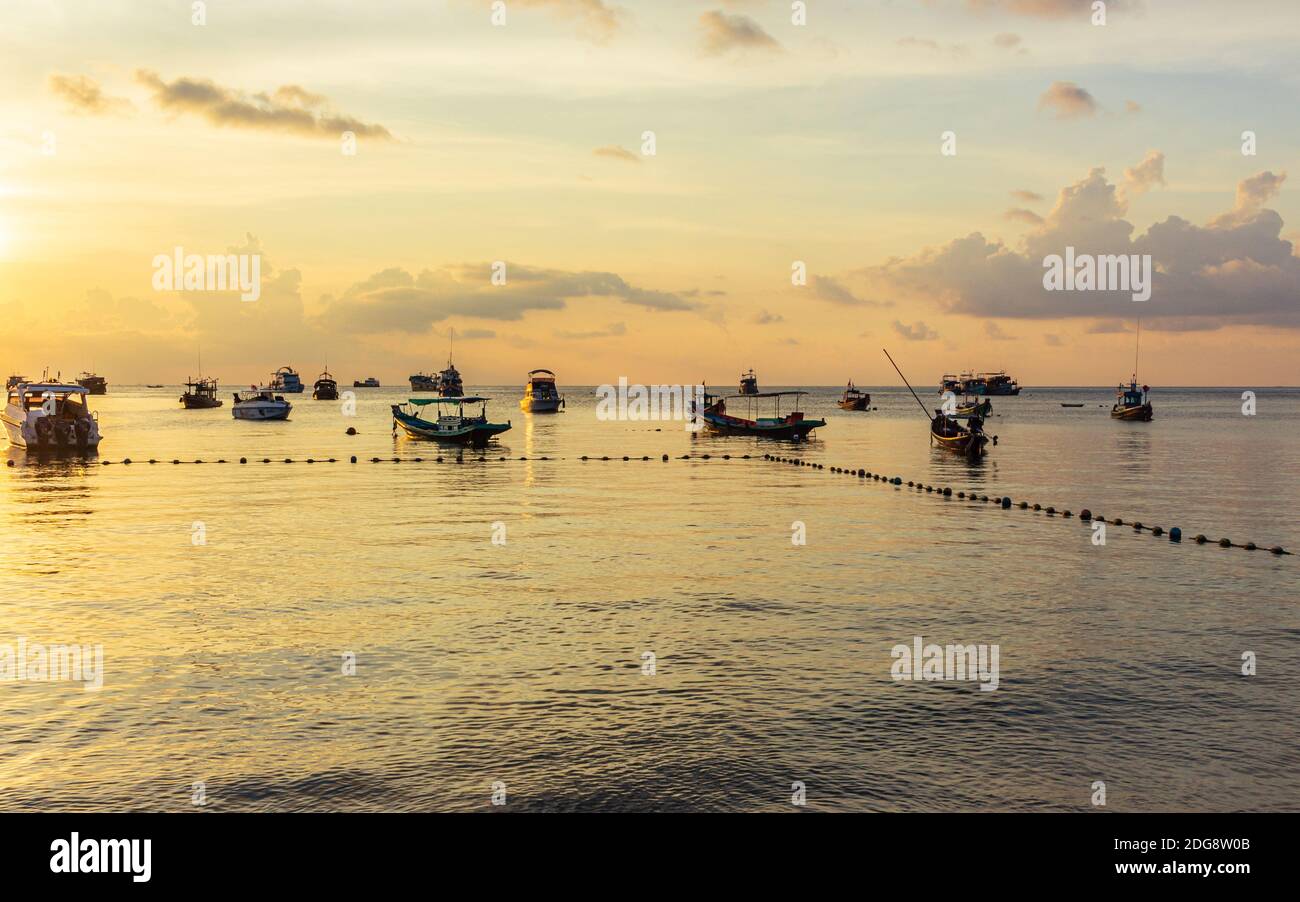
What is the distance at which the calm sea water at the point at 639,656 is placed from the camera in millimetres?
14641

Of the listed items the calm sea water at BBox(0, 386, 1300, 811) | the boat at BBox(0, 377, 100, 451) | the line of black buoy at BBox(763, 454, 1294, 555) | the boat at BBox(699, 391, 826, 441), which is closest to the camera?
the calm sea water at BBox(0, 386, 1300, 811)

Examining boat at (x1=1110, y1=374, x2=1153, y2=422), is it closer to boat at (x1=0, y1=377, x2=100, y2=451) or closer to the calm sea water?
the calm sea water

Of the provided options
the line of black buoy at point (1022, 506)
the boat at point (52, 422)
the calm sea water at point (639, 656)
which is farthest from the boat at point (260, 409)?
the calm sea water at point (639, 656)

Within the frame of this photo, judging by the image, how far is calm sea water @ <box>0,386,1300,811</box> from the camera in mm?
14641

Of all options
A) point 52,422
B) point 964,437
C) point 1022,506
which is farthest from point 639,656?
point 52,422

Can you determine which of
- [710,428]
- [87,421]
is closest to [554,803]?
[87,421]

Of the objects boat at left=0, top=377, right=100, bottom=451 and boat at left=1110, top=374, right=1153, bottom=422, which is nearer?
boat at left=0, top=377, right=100, bottom=451

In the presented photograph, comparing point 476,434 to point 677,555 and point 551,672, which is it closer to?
point 677,555

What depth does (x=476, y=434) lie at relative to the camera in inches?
3750

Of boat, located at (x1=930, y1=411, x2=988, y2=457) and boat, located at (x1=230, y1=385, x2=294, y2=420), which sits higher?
boat, located at (x1=230, y1=385, x2=294, y2=420)

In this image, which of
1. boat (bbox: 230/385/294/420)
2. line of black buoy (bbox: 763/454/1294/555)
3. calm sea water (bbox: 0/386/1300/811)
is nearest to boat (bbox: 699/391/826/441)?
line of black buoy (bbox: 763/454/1294/555)

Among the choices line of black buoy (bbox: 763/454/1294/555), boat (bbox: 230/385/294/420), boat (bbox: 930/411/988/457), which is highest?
boat (bbox: 230/385/294/420)

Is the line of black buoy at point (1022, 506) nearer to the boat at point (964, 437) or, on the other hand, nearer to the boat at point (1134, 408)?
the boat at point (964, 437)

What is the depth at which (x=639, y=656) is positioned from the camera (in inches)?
850
